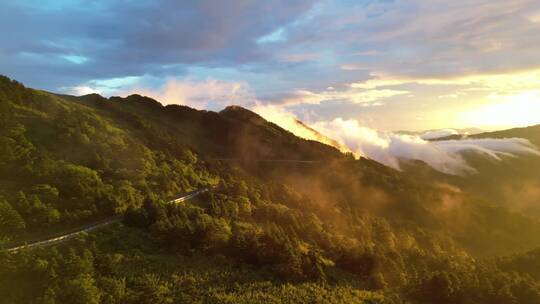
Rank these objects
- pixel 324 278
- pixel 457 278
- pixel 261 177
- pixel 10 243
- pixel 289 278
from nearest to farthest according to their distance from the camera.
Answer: pixel 10 243, pixel 289 278, pixel 324 278, pixel 457 278, pixel 261 177

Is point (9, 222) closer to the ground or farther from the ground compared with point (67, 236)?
farther from the ground

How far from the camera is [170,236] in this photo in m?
45.9

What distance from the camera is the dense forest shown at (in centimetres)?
3659

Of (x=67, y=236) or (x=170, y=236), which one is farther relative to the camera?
(x=170, y=236)

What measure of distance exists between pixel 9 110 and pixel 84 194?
23.9m

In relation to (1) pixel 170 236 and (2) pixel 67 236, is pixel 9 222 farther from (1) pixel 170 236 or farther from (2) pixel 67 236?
(1) pixel 170 236

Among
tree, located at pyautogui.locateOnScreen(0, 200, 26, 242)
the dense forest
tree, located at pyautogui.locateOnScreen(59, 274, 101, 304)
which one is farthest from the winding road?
tree, located at pyautogui.locateOnScreen(59, 274, 101, 304)

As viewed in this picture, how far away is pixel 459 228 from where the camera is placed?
419 ft

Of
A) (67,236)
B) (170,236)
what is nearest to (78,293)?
(67,236)

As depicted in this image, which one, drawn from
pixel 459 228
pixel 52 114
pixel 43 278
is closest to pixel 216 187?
pixel 52 114

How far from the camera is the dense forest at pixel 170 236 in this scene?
1441 inches

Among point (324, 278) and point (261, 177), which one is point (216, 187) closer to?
point (324, 278)

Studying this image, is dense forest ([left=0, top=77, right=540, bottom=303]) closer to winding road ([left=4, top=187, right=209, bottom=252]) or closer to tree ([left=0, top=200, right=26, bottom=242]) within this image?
tree ([left=0, top=200, right=26, bottom=242])

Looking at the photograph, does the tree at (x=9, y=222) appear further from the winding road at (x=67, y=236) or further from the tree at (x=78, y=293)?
the tree at (x=78, y=293)
